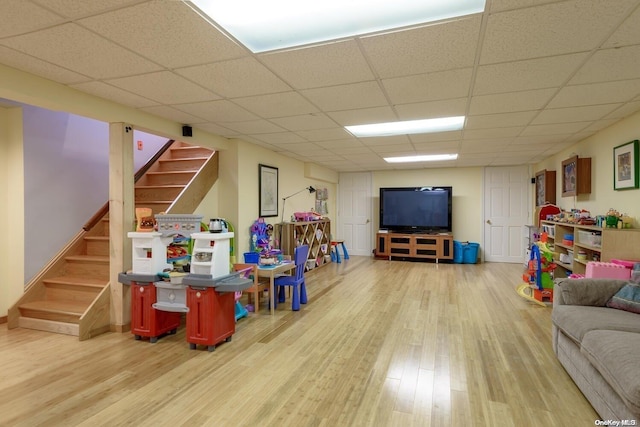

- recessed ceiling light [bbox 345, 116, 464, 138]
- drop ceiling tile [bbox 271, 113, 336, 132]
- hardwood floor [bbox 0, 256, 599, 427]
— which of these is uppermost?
recessed ceiling light [bbox 345, 116, 464, 138]

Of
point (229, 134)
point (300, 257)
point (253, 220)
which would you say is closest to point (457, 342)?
point (300, 257)

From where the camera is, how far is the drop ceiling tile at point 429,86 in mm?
2635

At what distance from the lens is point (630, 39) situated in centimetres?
206

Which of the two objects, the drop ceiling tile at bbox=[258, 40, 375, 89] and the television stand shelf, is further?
the television stand shelf

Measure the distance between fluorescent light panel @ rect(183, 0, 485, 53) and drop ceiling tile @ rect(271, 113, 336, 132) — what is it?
160 cm

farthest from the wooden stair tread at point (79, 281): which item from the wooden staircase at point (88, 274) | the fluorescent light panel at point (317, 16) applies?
the fluorescent light panel at point (317, 16)

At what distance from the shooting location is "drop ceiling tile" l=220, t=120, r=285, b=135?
4059 millimetres

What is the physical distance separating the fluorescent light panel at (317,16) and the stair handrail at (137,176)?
335 centimetres

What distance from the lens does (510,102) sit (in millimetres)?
3268

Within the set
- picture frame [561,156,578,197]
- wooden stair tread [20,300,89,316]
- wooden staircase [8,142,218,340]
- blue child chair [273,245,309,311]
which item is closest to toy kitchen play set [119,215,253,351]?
wooden staircase [8,142,218,340]

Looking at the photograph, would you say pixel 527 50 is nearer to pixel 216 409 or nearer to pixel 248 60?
pixel 248 60

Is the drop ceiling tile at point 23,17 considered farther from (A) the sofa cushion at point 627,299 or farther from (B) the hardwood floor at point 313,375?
(A) the sofa cushion at point 627,299

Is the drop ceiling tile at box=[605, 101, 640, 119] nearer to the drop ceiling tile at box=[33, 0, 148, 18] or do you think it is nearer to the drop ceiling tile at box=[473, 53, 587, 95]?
the drop ceiling tile at box=[473, 53, 587, 95]

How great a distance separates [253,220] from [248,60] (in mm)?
3269
